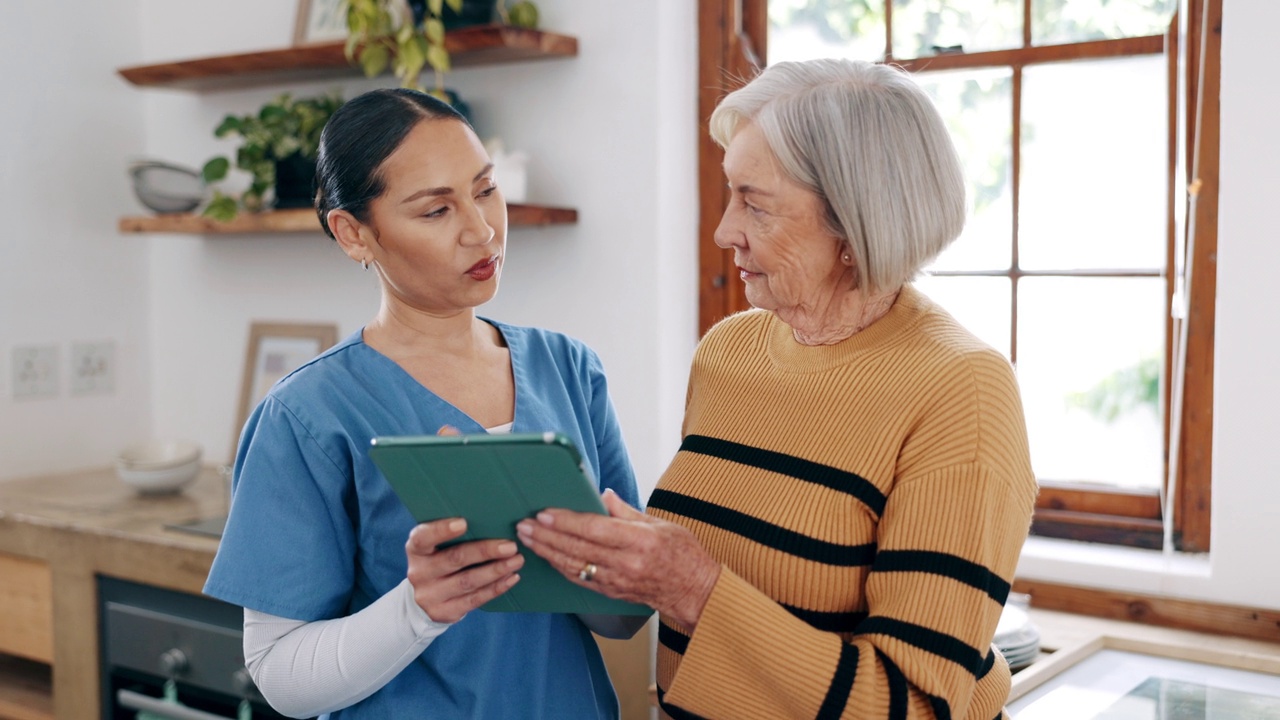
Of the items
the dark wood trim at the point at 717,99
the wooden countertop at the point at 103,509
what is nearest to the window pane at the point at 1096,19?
the dark wood trim at the point at 717,99

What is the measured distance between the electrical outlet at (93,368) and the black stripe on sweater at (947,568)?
247cm

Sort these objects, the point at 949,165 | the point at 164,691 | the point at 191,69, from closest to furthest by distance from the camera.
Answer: the point at 949,165
the point at 164,691
the point at 191,69

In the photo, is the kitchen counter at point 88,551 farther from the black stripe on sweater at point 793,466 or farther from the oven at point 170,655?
the black stripe on sweater at point 793,466

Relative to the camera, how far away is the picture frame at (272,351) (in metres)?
2.75

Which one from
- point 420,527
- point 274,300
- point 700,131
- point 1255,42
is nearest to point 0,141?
point 274,300

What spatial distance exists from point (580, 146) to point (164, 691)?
140cm

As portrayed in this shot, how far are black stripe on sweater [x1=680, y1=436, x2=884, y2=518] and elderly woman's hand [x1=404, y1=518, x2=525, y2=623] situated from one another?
312mm

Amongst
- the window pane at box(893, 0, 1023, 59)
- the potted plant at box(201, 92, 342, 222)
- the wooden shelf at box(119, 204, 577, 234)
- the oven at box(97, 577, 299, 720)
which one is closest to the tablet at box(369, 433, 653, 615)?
the wooden shelf at box(119, 204, 577, 234)

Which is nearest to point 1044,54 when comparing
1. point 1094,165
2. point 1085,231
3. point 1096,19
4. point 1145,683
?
point 1096,19

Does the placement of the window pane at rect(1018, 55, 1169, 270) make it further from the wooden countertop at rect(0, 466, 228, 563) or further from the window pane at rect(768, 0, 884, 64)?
the wooden countertop at rect(0, 466, 228, 563)

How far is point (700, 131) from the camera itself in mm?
2334

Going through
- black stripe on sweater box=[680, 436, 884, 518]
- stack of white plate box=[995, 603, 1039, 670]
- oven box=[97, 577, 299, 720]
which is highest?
black stripe on sweater box=[680, 436, 884, 518]

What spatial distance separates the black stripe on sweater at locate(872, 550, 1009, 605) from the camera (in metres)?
1.05

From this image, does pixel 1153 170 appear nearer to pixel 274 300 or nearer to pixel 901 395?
pixel 901 395
